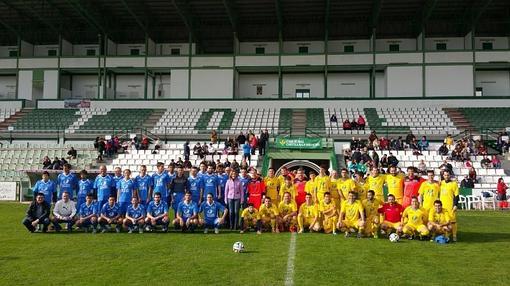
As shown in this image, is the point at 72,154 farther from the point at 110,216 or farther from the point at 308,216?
the point at 308,216

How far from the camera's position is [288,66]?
40.2 meters

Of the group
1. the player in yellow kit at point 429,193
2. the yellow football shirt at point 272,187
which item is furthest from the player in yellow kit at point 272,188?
the player in yellow kit at point 429,193

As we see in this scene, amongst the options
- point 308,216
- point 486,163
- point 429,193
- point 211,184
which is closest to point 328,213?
point 308,216

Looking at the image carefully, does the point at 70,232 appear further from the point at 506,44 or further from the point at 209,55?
the point at 506,44

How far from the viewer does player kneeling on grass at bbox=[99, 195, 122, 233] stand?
13266 mm

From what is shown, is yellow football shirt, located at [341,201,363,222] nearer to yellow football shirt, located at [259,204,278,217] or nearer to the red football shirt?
the red football shirt

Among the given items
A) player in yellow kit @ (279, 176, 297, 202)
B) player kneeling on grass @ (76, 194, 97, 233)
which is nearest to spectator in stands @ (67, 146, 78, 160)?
player kneeling on grass @ (76, 194, 97, 233)

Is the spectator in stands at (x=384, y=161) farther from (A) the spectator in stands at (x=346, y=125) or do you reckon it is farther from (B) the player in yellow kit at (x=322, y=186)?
(B) the player in yellow kit at (x=322, y=186)

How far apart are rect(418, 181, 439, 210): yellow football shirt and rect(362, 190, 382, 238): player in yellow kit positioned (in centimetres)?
116

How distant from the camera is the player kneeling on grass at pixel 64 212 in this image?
13273 millimetres

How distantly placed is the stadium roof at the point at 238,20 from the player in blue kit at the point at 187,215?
2445 centimetres

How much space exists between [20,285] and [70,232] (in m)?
6.15

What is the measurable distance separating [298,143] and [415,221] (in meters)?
16.5

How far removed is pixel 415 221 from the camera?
1214 cm
